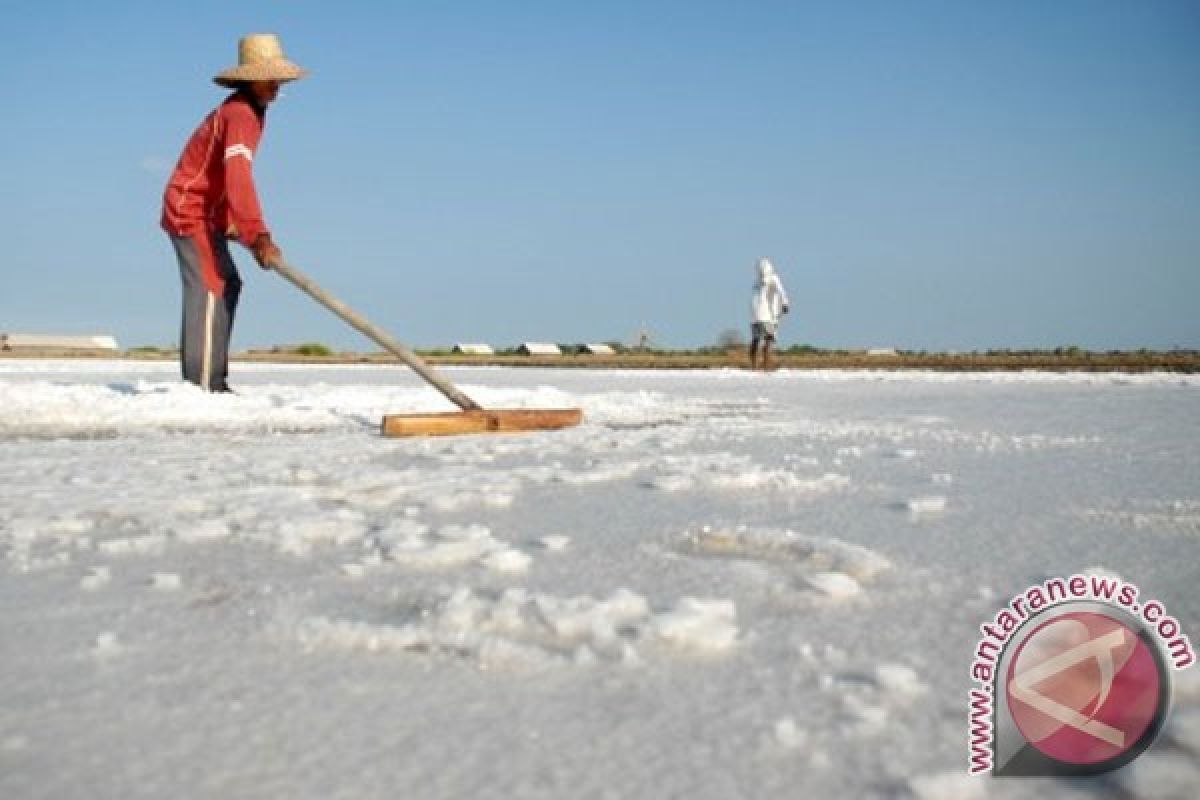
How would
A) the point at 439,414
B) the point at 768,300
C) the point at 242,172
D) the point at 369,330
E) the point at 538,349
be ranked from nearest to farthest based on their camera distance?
1. the point at 439,414
2. the point at 369,330
3. the point at 242,172
4. the point at 768,300
5. the point at 538,349

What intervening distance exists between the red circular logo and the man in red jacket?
15.4 feet

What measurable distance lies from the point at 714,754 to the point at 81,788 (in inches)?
19.6

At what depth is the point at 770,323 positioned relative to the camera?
14477mm

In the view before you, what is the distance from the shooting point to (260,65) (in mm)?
4984

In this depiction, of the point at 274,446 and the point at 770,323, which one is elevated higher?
the point at 770,323

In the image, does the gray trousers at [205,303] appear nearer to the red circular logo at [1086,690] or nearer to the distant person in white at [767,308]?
the red circular logo at [1086,690]

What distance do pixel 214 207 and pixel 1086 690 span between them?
203 inches

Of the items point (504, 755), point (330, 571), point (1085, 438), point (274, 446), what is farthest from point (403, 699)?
point (1085, 438)

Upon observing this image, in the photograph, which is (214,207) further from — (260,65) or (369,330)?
(369,330)

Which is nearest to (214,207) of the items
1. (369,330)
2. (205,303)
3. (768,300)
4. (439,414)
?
(205,303)

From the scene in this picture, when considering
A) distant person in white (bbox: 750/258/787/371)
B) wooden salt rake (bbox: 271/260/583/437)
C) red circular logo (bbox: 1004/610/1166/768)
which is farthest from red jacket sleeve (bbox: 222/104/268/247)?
distant person in white (bbox: 750/258/787/371)

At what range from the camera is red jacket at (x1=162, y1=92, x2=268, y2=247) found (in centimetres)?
493

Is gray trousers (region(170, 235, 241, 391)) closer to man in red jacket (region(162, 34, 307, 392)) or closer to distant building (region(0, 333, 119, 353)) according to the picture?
man in red jacket (region(162, 34, 307, 392))

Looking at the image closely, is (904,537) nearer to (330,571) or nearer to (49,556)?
(330,571)
